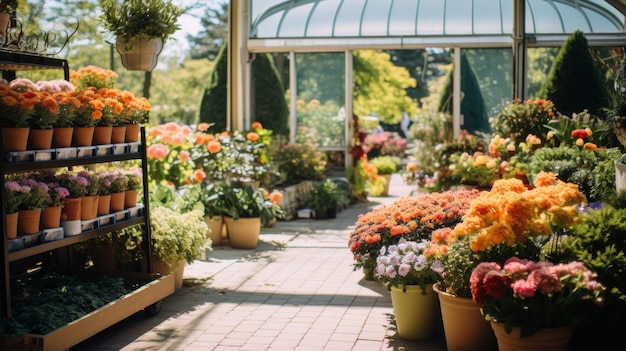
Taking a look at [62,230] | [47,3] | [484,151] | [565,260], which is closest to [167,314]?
[62,230]

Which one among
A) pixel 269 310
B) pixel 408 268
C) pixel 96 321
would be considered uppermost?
pixel 408 268

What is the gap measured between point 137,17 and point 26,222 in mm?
2196

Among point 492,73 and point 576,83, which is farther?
point 492,73

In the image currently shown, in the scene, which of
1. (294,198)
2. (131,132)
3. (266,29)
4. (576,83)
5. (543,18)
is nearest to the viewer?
(131,132)

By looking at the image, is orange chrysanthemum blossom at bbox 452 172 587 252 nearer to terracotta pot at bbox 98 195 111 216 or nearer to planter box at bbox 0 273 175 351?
planter box at bbox 0 273 175 351

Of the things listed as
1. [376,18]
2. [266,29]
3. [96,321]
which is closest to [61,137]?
[96,321]

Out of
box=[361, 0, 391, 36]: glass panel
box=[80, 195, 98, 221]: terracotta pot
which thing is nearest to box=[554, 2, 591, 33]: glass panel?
box=[361, 0, 391, 36]: glass panel

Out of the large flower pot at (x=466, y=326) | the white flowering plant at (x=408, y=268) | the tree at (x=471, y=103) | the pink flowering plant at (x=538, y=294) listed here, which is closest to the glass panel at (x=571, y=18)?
the tree at (x=471, y=103)

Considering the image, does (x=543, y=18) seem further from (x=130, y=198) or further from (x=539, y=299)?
(x=539, y=299)

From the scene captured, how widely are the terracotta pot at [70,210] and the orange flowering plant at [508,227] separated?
7.50 feet

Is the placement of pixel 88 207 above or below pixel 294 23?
below

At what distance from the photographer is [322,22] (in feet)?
41.4

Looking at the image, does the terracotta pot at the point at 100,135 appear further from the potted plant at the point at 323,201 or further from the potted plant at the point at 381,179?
the potted plant at the point at 381,179

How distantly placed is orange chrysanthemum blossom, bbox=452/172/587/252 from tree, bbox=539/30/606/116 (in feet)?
20.1
